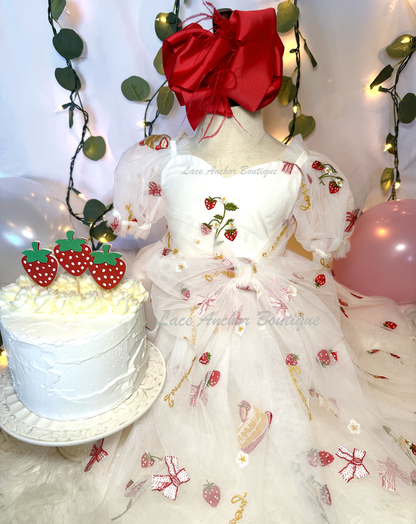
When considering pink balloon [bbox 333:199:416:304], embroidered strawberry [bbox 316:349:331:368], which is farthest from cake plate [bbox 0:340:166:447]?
pink balloon [bbox 333:199:416:304]

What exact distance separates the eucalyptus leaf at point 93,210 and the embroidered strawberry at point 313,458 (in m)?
1.38

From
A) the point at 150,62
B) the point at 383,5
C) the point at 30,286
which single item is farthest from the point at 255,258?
the point at 383,5

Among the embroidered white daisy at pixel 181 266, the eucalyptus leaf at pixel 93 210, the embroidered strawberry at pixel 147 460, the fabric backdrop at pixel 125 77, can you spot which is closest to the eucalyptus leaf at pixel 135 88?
the fabric backdrop at pixel 125 77

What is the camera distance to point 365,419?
1106 millimetres

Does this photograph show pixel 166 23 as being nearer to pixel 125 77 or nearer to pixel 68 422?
pixel 125 77

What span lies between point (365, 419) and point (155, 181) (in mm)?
937

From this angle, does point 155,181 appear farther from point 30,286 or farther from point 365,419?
point 365,419

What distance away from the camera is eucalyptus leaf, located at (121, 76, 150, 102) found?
163cm

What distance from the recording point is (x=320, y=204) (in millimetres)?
1174

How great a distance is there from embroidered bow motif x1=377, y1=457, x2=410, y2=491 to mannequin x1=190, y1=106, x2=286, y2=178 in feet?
2.88

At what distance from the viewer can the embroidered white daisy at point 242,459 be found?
0.97 meters

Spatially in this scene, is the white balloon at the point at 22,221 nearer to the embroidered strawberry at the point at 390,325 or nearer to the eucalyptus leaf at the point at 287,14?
the eucalyptus leaf at the point at 287,14

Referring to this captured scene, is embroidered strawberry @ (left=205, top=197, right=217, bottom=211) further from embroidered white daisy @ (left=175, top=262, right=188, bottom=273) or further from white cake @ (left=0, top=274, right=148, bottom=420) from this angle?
white cake @ (left=0, top=274, right=148, bottom=420)

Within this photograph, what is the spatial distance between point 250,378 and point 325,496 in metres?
0.32
